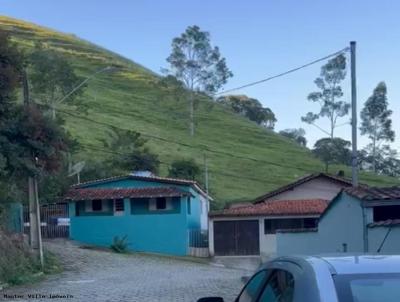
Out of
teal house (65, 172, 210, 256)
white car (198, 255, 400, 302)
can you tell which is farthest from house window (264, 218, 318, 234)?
white car (198, 255, 400, 302)

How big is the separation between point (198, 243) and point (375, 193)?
89.9 feet

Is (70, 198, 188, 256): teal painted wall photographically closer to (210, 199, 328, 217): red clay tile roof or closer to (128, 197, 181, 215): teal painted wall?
(128, 197, 181, 215): teal painted wall

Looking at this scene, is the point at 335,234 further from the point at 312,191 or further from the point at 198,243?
the point at 312,191

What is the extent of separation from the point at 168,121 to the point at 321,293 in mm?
95698

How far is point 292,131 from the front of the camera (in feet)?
440

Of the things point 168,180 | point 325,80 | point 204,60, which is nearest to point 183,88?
point 204,60

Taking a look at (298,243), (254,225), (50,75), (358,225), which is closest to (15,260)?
(298,243)

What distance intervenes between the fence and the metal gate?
740 cm

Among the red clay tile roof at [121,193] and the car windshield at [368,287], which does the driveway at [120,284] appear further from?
the car windshield at [368,287]

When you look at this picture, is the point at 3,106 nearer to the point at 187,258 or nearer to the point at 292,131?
the point at 187,258

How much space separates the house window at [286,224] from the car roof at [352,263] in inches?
1515

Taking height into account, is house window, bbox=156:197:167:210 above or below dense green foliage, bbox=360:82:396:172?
below

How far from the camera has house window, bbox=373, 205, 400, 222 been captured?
715 inches

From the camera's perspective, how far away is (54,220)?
45438 mm
